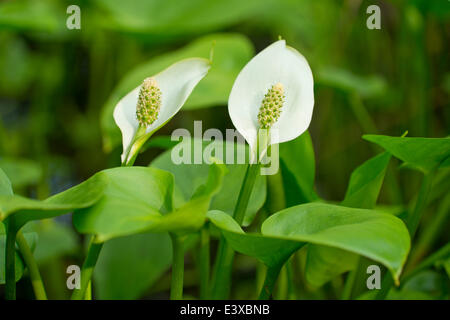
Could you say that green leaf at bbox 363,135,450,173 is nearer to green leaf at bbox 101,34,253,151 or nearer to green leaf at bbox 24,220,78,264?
green leaf at bbox 101,34,253,151

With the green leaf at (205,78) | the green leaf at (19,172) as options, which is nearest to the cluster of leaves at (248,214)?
the green leaf at (205,78)

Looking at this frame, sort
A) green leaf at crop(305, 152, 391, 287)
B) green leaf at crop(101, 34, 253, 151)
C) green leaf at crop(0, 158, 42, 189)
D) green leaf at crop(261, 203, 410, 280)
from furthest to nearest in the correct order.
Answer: green leaf at crop(0, 158, 42, 189) → green leaf at crop(101, 34, 253, 151) → green leaf at crop(305, 152, 391, 287) → green leaf at crop(261, 203, 410, 280)

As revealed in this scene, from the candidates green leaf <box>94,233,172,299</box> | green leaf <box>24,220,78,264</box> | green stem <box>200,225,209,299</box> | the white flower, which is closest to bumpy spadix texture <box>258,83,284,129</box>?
the white flower

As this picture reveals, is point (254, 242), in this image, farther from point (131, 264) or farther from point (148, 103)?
point (131, 264)

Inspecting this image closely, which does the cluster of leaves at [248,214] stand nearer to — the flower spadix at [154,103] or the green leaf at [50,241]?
the flower spadix at [154,103]

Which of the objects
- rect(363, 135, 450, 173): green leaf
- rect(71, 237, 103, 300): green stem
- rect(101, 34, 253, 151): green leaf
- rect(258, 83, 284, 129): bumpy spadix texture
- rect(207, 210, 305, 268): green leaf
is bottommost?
rect(71, 237, 103, 300): green stem

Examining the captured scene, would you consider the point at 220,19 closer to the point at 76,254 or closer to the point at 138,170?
the point at 76,254

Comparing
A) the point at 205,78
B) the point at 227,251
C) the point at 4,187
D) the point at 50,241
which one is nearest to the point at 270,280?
the point at 227,251
